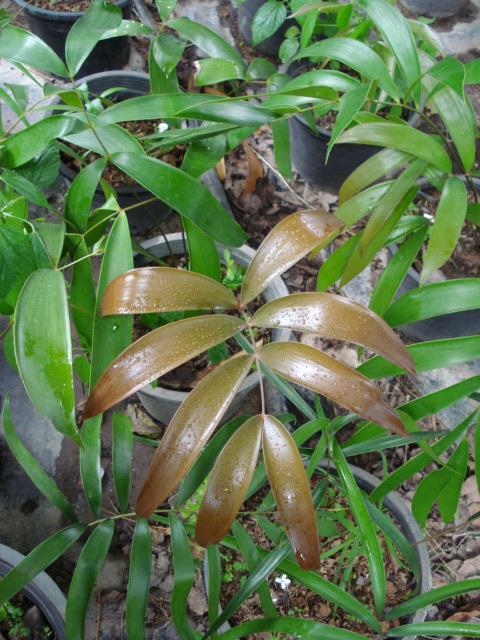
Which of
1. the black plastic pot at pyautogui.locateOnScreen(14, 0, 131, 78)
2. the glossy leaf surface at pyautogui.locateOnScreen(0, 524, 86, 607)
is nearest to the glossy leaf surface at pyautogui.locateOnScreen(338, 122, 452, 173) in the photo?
the glossy leaf surface at pyautogui.locateOnScreen(0, 524, 86, 607)

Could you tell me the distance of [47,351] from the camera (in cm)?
55

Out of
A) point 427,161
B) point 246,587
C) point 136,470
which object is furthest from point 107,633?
point 427,161

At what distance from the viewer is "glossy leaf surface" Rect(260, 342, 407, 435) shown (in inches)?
19.6

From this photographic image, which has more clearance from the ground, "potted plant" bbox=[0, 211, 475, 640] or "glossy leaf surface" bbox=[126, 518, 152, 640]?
"potted plant" bbox=[0, 211, 475, 640]

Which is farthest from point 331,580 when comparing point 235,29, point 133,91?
point 235,29

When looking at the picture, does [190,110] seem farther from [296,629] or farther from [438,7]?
[438,7]

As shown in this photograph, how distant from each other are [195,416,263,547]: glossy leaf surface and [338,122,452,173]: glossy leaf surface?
0.47 meters

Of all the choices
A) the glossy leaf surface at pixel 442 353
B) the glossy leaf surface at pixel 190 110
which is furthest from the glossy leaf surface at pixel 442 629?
the glossy leaf surface at pixel 190 110

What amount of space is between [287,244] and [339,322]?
11cm

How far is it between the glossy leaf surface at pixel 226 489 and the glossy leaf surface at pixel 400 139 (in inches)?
18.6

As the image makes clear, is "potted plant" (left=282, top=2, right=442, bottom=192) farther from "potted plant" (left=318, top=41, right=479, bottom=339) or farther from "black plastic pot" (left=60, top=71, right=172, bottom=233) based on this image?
"black plastic pot" (left=60, top=71, right=172, bottom=233)

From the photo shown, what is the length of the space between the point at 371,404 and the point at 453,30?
2.08 metres

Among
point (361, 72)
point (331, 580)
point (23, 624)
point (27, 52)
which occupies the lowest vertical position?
point (331, 580)

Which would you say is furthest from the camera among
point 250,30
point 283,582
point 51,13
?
point 250,30
